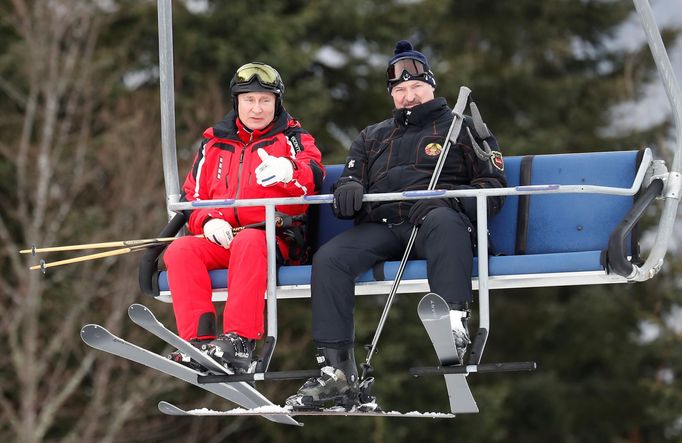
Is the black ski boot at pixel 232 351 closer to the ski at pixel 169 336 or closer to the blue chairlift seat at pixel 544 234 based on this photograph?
the ski at pixel 169 336

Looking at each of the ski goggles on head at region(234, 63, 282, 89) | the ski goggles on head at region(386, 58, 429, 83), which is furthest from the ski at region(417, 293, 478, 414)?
the ski goggles on head at region(234, 63, 282, 89)

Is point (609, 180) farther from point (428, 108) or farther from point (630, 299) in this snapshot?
point (630, 299)

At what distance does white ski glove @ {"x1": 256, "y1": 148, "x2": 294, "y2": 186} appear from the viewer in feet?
20.8

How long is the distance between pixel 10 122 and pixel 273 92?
1344cm

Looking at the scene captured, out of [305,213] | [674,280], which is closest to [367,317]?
[674,280]

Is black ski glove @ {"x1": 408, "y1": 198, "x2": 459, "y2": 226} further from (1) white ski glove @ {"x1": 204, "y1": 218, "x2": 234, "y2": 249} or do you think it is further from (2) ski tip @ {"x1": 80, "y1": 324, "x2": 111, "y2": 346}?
(2) ski tip @ {"x1": 80, "y1": 324, "x2": 111, "y2": 346}

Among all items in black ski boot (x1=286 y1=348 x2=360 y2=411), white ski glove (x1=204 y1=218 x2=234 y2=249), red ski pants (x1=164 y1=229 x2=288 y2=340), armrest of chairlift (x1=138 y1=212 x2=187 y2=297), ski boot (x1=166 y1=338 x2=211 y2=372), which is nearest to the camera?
black ski boot (x1=286 y1=348 x2=360 y2=411)

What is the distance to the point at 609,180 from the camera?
6738 millimetres

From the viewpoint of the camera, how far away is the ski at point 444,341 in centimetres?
576

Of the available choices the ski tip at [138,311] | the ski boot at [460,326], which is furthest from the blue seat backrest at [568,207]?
the ski tip at [138,311]

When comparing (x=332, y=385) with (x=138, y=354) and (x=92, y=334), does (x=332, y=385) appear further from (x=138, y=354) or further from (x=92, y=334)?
(x=92, y=334)

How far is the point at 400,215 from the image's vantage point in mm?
6617

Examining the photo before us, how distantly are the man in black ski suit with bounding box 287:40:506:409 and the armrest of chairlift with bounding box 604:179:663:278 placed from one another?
536 millimetres

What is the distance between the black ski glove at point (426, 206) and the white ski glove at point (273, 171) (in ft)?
1.81
